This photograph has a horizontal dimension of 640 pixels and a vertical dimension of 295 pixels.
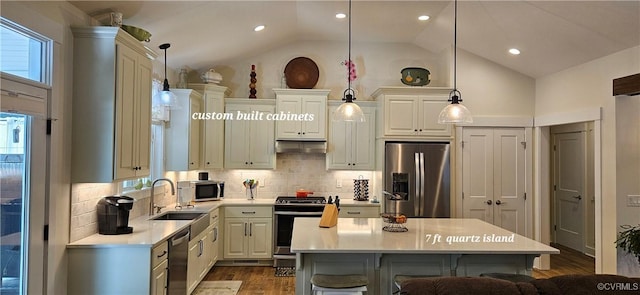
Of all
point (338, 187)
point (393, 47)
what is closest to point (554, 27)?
point (393, 47)

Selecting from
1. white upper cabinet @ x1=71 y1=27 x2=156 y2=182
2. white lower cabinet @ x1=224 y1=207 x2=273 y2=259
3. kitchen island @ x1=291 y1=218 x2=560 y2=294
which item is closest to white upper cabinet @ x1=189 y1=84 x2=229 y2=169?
white lower cabinet @ x1=224 y1=207 x2=273 y2=259

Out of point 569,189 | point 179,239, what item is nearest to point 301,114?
point 179,239

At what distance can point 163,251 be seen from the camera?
120 inches

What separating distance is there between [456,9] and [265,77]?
2801 millimetres

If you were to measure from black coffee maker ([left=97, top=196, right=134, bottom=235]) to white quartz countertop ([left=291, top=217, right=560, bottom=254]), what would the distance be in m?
1.38

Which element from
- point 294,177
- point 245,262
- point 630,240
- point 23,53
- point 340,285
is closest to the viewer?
point 23,53

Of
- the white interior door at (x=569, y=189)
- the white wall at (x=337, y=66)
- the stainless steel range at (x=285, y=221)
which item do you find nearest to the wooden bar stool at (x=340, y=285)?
the stainless steel range at (x=285, y=221)

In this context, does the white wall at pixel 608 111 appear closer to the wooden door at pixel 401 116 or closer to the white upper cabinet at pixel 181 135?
the wooden door at pixel 401 116

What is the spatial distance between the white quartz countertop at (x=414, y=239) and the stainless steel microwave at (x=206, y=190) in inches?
79.7

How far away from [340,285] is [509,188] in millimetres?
3638

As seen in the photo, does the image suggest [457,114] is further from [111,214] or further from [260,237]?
[260,237]

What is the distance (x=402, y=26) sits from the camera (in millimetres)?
5062

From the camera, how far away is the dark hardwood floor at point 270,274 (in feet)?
14.4

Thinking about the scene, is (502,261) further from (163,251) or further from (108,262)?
(108,262)
